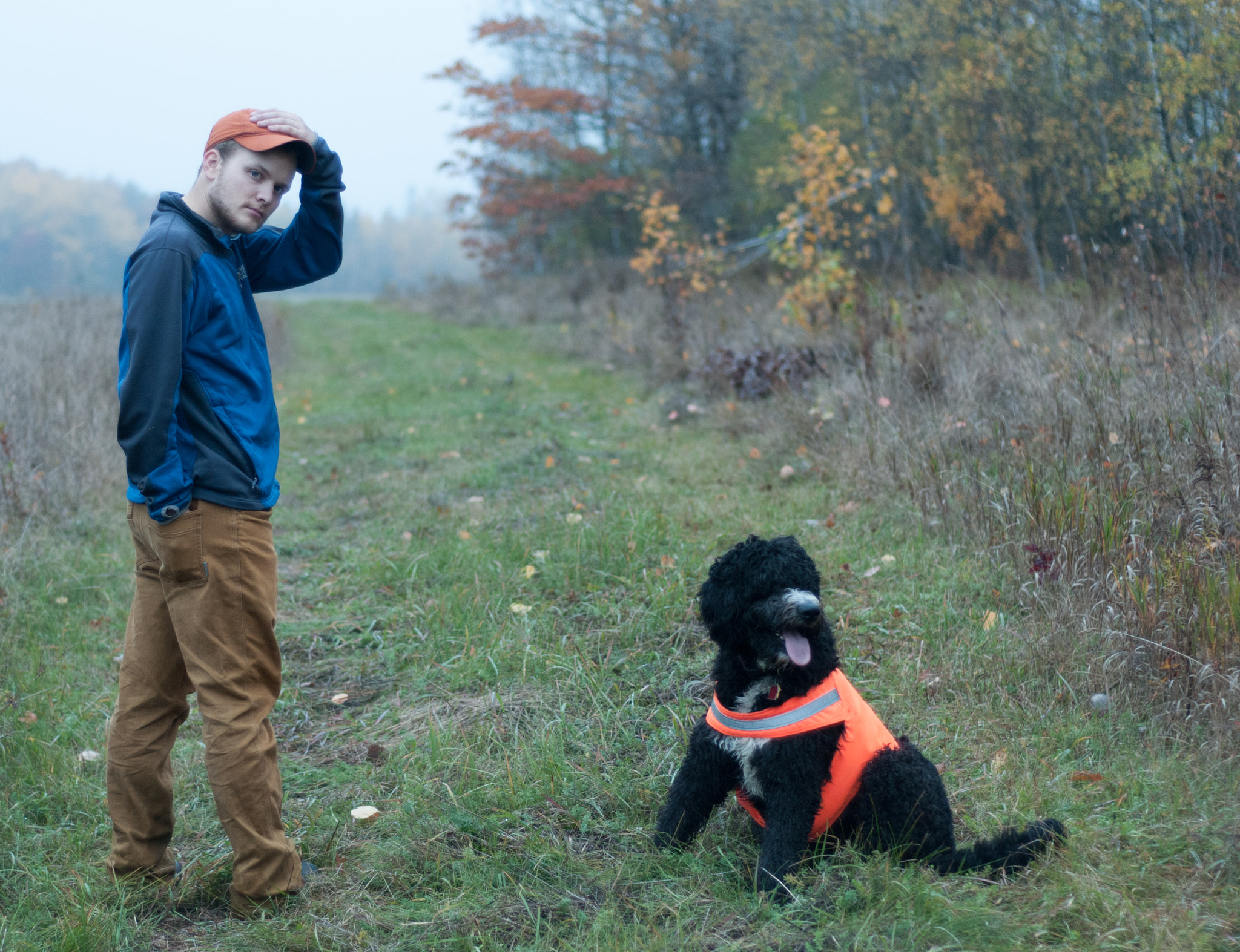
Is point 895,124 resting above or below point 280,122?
above

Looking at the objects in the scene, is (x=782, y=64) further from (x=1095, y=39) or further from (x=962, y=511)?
(x=962, y=511)

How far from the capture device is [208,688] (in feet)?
8.10

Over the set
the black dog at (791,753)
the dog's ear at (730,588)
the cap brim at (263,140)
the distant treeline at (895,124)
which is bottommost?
the black dog at (791,753)

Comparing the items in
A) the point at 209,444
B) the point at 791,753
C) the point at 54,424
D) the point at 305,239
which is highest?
the point at 305,239

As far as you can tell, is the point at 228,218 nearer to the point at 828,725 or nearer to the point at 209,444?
the point at 209,444

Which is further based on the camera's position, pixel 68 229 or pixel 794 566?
pixel 68 229

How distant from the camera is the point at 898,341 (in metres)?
7.23

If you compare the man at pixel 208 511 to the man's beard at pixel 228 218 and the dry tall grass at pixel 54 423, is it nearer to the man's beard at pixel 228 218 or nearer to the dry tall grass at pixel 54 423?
the man's beard at pixel 228 218

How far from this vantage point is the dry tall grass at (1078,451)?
335 cm

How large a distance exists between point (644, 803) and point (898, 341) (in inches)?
206

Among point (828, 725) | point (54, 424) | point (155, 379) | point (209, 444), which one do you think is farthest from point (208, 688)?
point (54, 424)

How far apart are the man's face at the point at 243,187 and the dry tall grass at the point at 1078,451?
3.31m

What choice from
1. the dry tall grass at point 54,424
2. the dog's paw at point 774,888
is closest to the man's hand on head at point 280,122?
the dog's paw at point 774,888

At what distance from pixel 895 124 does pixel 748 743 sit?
12.9m
